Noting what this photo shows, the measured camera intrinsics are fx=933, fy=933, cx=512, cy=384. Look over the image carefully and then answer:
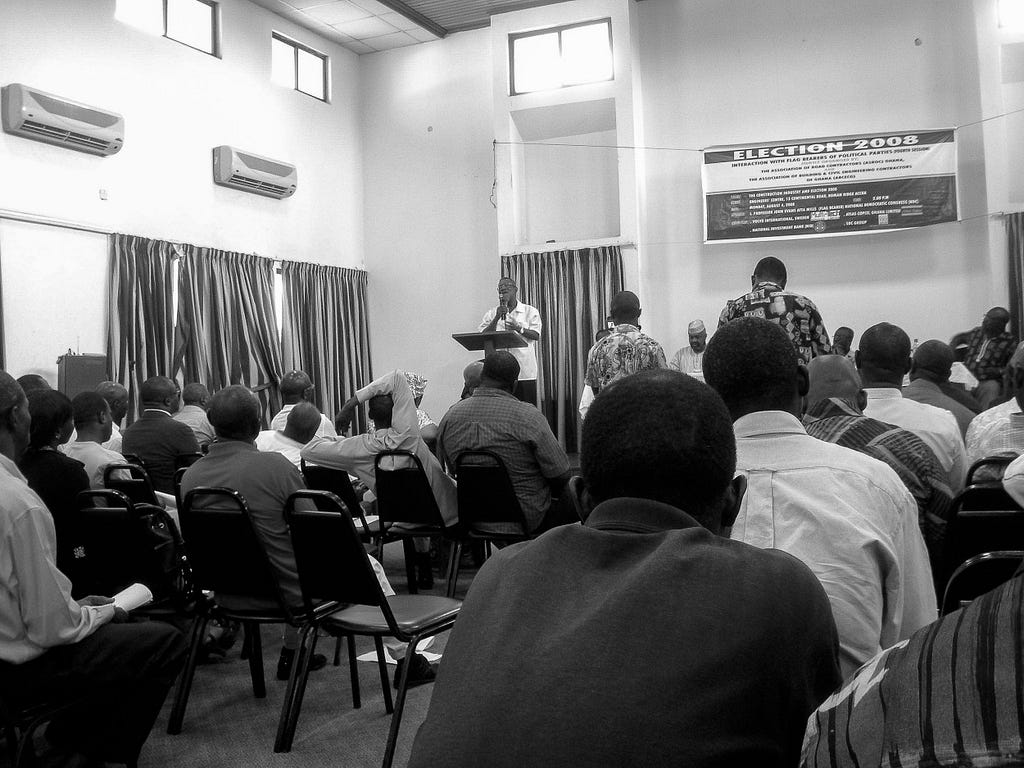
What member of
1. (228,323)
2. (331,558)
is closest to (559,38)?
(228,323)

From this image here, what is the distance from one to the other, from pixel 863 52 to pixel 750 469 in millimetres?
8623

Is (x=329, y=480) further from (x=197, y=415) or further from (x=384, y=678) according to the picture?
(x=197, y=415)

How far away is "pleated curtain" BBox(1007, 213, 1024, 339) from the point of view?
8.23 metres

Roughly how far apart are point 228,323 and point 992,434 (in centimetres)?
717

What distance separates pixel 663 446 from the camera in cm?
114

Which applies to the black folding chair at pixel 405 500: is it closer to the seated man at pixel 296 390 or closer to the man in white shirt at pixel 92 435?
the man in white shirt at pixel 92 435

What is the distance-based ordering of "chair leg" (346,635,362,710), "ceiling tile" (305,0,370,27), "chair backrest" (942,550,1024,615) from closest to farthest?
"chair backrest" (942,550,1024,615) → "chair leg" (346,635,362,710) → "ceiling tile" (305,0,370,27)

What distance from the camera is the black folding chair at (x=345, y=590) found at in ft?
8.80

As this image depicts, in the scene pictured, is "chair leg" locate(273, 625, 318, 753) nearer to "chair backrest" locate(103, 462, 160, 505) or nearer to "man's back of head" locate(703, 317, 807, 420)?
"chair backrest" locate(103, 462, 160, 505)

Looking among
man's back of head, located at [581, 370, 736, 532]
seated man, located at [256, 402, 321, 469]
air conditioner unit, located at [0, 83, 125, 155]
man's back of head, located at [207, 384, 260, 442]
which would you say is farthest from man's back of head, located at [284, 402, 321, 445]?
man's back of head, located at [581, 370, 736, 532]

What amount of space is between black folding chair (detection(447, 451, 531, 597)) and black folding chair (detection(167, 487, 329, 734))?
3.95ft

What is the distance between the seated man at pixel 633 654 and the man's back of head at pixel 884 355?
7.13 ft

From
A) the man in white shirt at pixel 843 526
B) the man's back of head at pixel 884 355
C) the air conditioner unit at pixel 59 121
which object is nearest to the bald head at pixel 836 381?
the man's back of head at pixel 884 355

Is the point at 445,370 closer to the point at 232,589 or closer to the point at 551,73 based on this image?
the point at 551,73
